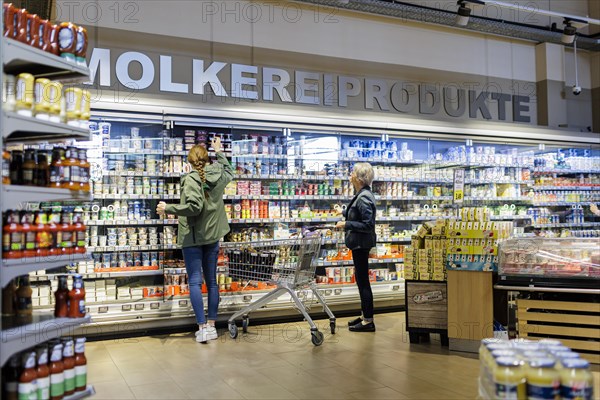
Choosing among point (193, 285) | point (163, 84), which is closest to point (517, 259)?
point (193, 285)

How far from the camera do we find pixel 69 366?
2828 millimetres

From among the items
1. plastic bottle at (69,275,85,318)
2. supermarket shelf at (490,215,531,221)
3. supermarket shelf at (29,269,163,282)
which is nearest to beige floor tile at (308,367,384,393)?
plastic bottle at (69,275,85,318)

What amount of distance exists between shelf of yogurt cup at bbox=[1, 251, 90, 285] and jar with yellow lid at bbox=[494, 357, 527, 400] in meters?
2.22

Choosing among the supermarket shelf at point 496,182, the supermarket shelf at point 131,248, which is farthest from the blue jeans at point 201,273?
the supermarket shelf at point 496,182

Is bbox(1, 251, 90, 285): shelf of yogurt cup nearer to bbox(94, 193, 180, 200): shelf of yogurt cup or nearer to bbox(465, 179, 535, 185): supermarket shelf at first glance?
bbox(94, 193, 180, 200): shelf of yogurt cup

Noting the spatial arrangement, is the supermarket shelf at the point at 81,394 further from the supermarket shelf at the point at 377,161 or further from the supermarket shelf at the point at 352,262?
the supermarket shelf at the point at 377,161

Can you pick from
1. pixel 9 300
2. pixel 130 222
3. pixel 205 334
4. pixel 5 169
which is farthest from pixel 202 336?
pixel 5 169

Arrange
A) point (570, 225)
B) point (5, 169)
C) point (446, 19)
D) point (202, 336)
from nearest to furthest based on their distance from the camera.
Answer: point (5, 169) → point (202, 336) → point (446, 19) → point (570, 225)

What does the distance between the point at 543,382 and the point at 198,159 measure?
4033mm

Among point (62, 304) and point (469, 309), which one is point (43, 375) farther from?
point (469, 309)

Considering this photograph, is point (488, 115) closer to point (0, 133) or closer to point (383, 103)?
point (383, 103)

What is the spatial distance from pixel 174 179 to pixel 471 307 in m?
3.38

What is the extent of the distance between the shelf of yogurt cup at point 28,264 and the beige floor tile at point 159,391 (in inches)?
48.5

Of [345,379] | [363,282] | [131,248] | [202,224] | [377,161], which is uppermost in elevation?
[377,161]
